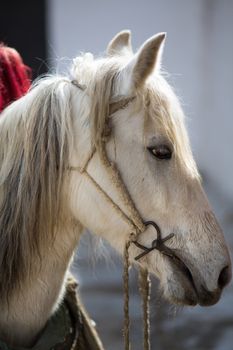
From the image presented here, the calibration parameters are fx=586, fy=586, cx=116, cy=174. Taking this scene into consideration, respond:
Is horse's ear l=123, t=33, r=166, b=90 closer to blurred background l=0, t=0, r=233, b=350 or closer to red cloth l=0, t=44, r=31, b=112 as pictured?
Result: red cloth l=0, t=44, r=31, b=112

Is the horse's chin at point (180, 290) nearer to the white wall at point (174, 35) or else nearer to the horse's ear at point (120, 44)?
the horse's ear at point (120, 44)

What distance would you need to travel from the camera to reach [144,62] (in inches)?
56.2

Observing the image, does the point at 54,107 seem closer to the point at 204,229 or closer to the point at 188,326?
the point at 204,229

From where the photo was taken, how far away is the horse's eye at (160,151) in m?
1.49

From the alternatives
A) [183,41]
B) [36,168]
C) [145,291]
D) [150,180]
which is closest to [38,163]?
[36,168]

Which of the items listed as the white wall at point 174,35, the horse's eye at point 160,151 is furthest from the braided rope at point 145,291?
the white wall at point 174,35

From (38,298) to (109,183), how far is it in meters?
0.40

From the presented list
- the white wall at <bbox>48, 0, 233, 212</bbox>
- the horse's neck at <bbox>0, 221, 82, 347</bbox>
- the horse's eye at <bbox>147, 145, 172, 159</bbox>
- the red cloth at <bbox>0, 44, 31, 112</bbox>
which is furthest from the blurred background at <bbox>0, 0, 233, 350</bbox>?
the horse's eye at <bbox>147, 145, 172, 159</bbox>

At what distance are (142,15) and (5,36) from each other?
186 centimetres

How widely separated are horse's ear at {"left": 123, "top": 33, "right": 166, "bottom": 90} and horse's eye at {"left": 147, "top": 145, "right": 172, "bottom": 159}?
0.16 m

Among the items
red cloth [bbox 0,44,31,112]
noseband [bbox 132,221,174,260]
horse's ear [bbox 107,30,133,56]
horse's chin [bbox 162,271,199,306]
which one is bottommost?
horse's chin [bbox 162,271,199,306]

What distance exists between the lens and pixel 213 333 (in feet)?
11.5

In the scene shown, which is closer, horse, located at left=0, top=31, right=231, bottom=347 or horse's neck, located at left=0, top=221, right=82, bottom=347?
horse, located at left=0, top=31, right=231, bottom=347

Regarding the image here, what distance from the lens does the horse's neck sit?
162 cm
